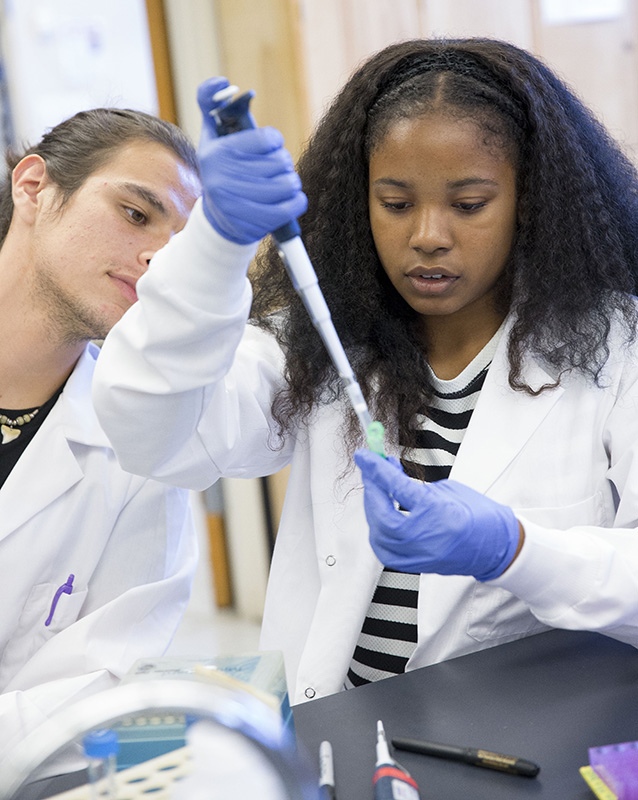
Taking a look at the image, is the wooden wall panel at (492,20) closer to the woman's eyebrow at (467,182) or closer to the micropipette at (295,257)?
the woman's eyebrow at (467,182)

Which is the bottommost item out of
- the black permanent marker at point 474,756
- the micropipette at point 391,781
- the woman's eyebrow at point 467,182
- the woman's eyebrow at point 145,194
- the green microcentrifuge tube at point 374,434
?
the black permanent marker at point 474,756

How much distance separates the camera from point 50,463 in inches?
57.6

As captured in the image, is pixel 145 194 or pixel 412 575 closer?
pixel 412 575

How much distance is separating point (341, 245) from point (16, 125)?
3.19m

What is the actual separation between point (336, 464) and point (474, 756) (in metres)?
0.60

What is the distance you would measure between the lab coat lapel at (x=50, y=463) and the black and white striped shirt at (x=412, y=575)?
55 centimetres

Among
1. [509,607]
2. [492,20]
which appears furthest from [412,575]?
[492,20]

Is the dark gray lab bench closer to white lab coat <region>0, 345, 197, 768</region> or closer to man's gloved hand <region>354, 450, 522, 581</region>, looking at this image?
man's gloved hand <region>354, 450, 522, 581</region>

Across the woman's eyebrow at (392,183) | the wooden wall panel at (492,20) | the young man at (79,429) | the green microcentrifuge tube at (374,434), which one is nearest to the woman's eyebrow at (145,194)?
the young man at (79,429)

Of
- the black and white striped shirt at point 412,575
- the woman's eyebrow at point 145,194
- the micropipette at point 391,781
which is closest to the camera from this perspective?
the micropipette at point 391,781

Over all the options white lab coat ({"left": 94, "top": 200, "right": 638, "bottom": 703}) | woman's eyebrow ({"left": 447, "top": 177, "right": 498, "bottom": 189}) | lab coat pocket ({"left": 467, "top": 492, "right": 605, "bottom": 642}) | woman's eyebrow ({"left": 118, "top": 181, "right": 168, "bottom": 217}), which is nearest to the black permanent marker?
white lab coat ({"left": 94, "top": 200, "right": 638, "bottom": 703})

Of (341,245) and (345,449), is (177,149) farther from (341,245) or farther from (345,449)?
(345,449)

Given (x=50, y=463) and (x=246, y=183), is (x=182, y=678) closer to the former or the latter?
(x=246, y=183)

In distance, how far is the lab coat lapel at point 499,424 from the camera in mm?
1248
